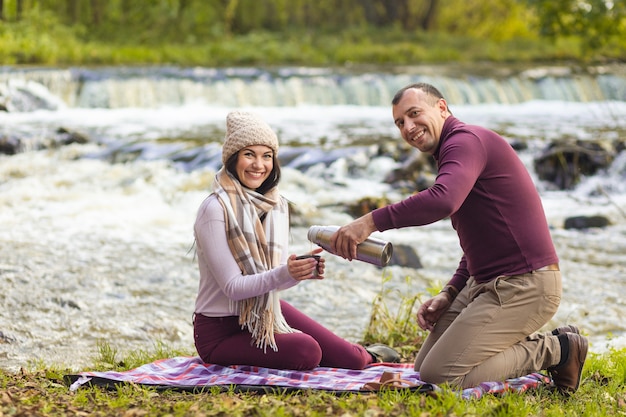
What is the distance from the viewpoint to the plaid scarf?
4441 millimetres

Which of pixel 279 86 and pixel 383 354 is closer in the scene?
pixel 383 354

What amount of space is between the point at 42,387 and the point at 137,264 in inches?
159

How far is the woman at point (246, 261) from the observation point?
4426mm

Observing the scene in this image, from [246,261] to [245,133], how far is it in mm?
684

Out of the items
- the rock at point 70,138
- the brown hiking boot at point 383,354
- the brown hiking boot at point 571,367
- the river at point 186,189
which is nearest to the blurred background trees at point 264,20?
the river at point 186,189

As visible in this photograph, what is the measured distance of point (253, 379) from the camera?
14.5 ft

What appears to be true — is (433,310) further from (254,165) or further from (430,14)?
(430,14)

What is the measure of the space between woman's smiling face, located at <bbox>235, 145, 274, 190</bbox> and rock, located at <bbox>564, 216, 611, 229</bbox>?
6.91 metres

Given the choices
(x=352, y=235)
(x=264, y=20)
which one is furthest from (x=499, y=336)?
(x=264, y=20)

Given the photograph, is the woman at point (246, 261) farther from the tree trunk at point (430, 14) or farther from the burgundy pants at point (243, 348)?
the tree trunk at point (430, 14)

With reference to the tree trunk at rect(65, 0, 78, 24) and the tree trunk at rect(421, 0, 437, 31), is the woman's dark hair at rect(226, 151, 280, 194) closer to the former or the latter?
the tree trunk at rect(65, 0, 78, 24)

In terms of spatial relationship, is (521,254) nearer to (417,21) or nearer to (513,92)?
(513,92)

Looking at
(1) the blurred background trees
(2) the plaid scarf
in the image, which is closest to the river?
(2) the plaid scarf

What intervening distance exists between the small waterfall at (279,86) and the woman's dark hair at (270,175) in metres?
15.8
